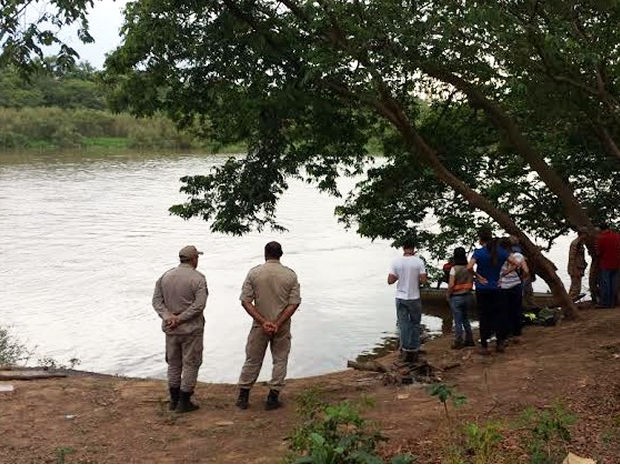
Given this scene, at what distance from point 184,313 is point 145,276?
63.5 feet

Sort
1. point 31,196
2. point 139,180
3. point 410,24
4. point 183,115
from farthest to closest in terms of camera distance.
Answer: point 139,180
point 31,196
point 183,115
point 410,24

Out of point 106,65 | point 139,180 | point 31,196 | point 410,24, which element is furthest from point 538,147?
point 139,180

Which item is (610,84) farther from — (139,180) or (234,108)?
(139,180)

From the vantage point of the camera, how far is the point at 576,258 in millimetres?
13297

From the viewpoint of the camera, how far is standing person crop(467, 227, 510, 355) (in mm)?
9609

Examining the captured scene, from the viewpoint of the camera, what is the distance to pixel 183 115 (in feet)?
39.3

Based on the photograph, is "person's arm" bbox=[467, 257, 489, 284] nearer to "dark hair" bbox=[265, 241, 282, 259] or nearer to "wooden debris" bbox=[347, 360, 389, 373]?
"wooden debris" bbox=[347, 360, 389, 373]

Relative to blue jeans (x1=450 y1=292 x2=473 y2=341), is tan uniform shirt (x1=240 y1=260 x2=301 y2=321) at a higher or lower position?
higher

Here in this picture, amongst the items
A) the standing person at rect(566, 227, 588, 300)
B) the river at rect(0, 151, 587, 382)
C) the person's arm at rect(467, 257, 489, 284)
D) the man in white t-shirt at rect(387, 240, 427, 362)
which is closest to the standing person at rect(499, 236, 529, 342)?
the person's arm at rect(467, 257, 489, 284)

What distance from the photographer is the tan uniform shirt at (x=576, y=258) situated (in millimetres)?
13141

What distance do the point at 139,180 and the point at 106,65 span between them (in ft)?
139

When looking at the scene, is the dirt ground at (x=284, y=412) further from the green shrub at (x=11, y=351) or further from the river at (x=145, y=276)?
the river at (x=145, y=276)

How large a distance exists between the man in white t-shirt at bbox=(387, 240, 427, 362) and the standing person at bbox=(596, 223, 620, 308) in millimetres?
5043

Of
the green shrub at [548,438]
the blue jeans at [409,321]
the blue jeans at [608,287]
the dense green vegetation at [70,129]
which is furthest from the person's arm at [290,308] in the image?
the dense green vegetation at [70,129]
